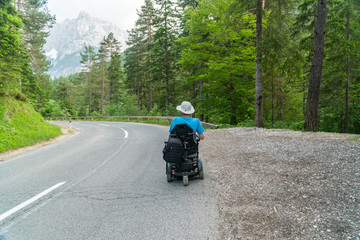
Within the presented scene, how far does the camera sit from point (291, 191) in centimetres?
432

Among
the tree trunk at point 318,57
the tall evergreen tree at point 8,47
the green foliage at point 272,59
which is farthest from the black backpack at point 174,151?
the tall evergreen tree at point 8,47

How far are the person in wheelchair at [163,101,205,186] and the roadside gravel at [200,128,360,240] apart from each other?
0.76 m

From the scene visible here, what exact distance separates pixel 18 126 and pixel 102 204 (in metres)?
11.8

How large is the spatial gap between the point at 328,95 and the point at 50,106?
5955 centimetres

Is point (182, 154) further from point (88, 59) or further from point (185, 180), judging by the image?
point (88, 59)

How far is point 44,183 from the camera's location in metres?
5.32

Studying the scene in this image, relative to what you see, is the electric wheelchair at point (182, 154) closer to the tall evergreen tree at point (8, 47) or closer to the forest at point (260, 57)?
the forest at point (260, 57)

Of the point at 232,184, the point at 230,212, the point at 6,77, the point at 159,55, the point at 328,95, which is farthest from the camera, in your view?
the point at 159,55

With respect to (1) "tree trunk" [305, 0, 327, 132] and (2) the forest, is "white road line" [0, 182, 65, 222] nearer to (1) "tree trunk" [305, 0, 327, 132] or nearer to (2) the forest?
(2) the forest

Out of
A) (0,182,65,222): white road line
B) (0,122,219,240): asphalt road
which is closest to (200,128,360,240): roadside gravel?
(0,122,219,240): asphalt road

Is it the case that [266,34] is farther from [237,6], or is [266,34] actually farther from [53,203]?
[53,203]

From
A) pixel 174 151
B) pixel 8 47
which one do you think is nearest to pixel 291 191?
pixel 174 151

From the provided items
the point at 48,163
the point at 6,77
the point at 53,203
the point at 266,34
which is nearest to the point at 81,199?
the point at 53,203

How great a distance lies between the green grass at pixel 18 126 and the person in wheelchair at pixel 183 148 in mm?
8857
